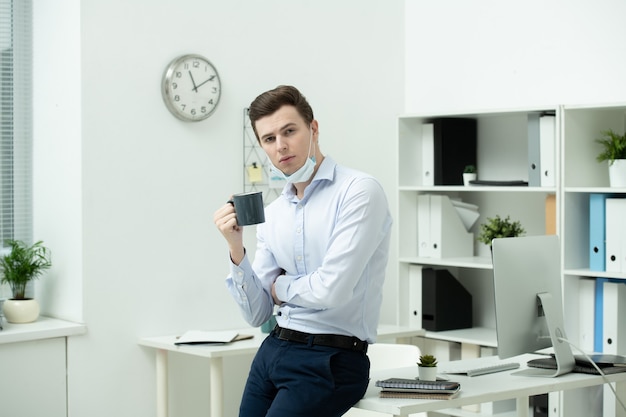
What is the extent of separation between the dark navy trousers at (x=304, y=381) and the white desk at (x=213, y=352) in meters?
1.08

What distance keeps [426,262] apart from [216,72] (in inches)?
54.0

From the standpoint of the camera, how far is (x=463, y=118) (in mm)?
4230

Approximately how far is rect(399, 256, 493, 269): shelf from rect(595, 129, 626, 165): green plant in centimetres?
73

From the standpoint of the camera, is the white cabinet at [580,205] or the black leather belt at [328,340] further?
the white cabinet at [580,205]

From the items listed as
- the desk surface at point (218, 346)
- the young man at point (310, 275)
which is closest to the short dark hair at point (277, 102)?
the young man at point (310, 275)

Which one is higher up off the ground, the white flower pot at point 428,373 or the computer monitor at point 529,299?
the computer monitor at point 529,299

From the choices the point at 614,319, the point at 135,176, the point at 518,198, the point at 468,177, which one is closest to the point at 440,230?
the point at 468,177

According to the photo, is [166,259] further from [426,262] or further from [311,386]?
[311,386]

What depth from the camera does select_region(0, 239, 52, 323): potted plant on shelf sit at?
350 cm

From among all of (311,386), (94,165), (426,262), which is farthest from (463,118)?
(311,386)

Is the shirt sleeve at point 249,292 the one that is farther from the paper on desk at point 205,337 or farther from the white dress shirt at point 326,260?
the paper on desk at point 205,337

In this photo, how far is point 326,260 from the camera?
2184 millimetres

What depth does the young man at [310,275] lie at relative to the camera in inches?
84.5

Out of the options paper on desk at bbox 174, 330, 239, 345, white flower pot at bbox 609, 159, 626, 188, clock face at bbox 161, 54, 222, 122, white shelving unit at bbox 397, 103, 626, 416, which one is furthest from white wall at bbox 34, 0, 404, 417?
white flower pot at bbox 609, 159, 626, 188
